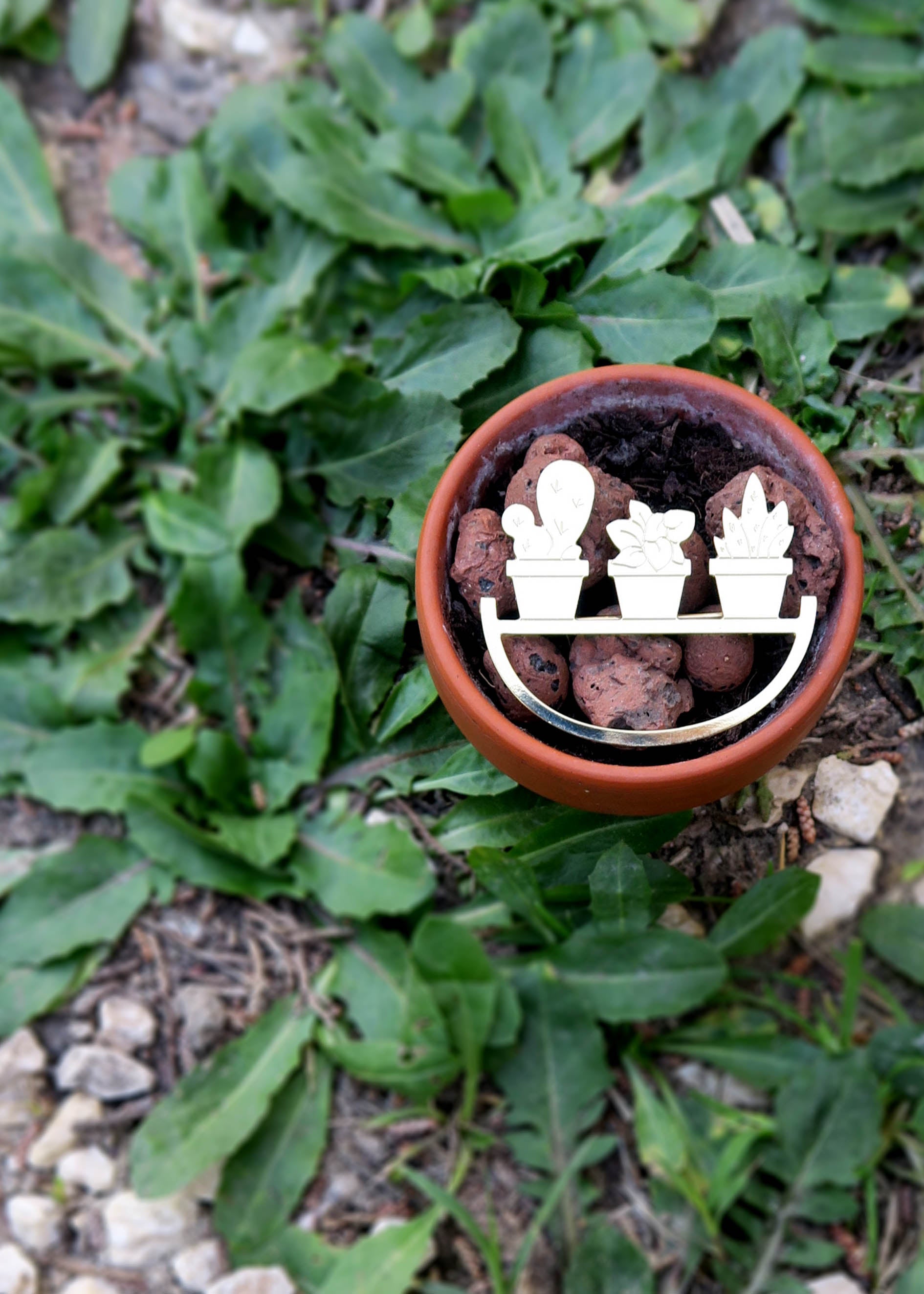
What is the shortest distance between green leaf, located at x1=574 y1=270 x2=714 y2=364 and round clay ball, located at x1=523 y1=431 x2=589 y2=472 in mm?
253

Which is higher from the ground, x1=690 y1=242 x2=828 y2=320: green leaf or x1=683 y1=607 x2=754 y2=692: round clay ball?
x1=690 y1=242 x2=828 y2=320: green leaf

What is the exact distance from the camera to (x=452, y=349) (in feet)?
4.96

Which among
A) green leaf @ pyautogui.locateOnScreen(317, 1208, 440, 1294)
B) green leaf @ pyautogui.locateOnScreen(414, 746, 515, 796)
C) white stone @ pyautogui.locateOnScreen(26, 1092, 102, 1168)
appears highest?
green leaf @ pyautogui.locateOnScreen(414, 746, 515, 796)

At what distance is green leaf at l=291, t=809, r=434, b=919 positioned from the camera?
146cm

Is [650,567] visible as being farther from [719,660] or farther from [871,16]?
[871,16]

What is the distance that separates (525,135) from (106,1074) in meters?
1.56

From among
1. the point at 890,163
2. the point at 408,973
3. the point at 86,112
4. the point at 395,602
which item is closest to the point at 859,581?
the point at 395,602

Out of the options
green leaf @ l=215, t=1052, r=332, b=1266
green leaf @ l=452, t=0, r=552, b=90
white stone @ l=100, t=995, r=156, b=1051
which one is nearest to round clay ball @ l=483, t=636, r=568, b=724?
green leaf @ l=215, t=1052, r=332, b=1266

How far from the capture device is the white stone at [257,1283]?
143 cm

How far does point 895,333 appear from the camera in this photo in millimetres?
1562

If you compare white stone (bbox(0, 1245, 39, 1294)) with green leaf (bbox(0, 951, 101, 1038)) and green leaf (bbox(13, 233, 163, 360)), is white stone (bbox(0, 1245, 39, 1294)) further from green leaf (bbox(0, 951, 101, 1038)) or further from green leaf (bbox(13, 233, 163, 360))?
green leaf (bbox(13, 233, 163, 360))

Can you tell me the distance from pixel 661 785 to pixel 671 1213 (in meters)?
0.66

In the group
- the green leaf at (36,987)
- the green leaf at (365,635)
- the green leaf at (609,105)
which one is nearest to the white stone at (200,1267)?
the green leaf at (36,987)

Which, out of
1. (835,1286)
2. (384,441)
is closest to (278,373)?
(384,441)
